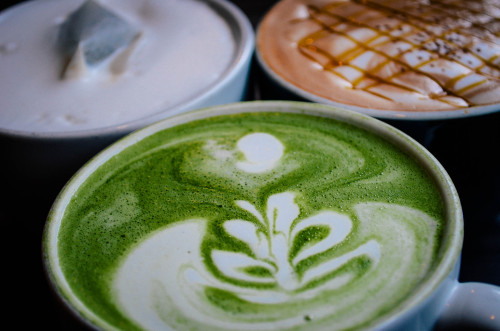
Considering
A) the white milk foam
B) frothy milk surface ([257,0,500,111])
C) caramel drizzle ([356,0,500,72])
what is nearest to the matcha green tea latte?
the white milk foam

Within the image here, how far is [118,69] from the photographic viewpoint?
1.22m

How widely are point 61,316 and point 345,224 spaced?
422 mm

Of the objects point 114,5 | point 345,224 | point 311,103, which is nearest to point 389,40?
point 311,103

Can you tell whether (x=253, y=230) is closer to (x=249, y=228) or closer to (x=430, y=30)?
(x=249, y=228)

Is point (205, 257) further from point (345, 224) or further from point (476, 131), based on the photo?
point (476, 131)

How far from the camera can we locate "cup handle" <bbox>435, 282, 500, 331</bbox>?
2.18ft

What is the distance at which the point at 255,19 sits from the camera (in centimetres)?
188

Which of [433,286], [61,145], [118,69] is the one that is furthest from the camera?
[118,69]

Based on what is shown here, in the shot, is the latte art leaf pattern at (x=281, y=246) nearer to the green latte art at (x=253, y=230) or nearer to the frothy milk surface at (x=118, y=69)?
the green latte art at (x=253, y=230)

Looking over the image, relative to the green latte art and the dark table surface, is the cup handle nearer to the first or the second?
the green latte art

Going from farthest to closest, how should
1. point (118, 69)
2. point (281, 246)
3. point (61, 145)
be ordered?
point (118, 69)
point (61, 145)
point (281, 246)

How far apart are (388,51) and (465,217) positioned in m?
0.43

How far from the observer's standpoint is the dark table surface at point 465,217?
1015 mm

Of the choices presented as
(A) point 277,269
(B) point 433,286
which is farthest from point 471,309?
(A) point 277,269
